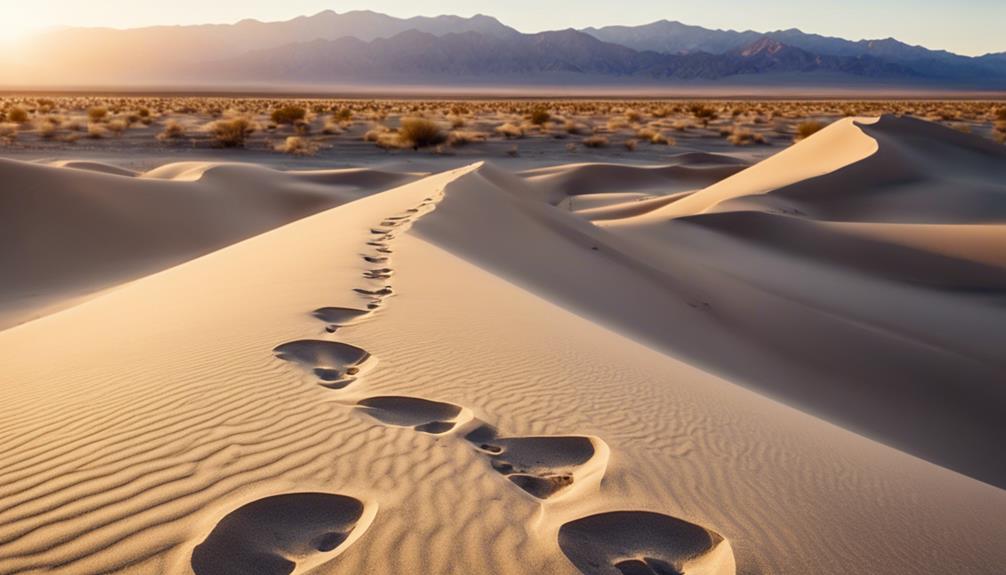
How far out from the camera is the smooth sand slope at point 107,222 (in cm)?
1075

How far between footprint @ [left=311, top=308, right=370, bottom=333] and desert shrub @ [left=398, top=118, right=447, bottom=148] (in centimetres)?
2284

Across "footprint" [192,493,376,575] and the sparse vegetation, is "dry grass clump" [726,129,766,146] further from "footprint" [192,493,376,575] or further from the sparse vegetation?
"footprint" [192,493,376,575]

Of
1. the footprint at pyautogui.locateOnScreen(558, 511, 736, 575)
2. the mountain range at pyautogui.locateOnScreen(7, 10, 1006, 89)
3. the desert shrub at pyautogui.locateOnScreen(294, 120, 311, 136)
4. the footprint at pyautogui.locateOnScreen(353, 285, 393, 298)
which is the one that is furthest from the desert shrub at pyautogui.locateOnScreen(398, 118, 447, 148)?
the mountain range at pyautogui.locateOnScreen(7, 10, 1006, 89)

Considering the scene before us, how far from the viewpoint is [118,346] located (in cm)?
454

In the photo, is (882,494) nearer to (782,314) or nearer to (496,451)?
(496,451)

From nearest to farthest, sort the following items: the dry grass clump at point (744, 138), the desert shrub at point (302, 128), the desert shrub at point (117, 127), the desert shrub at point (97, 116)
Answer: the desert shrub at point (117, 127), the desert shrub at point (302, 128), the dry grass clump at point (744, 138), the desert shrub at point (97, 116)

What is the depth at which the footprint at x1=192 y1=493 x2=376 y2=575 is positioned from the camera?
6.97 feet

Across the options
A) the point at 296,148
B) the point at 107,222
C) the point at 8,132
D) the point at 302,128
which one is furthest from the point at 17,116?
the point at 107,222

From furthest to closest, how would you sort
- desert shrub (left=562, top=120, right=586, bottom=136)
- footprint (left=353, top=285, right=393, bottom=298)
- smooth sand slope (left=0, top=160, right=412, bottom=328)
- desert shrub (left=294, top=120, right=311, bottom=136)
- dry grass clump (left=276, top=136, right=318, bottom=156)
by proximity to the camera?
desert shrub (left=562, top=120, right=586, bottom=136) < desert shrub (left=294, top=120, right=311, bottom=136) < dry grass clump (left=276, top=136, right=318, bottom=156) < smooth sand slope (left=0, top=160, right=412, bottom=328) < footprint (left=353, top=285, right=393, bottom=298)

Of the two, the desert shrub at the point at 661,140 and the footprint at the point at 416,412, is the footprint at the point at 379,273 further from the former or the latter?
the desert shrub at the point at 661,140

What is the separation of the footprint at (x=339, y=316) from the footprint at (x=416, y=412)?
1465 millimetres

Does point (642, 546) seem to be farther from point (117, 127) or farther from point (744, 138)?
point (117, 127)

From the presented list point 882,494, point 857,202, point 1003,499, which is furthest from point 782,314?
point 857,202

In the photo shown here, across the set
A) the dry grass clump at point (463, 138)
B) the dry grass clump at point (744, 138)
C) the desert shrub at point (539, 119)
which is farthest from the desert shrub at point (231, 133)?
the dry grass clump at point (744, 138)
